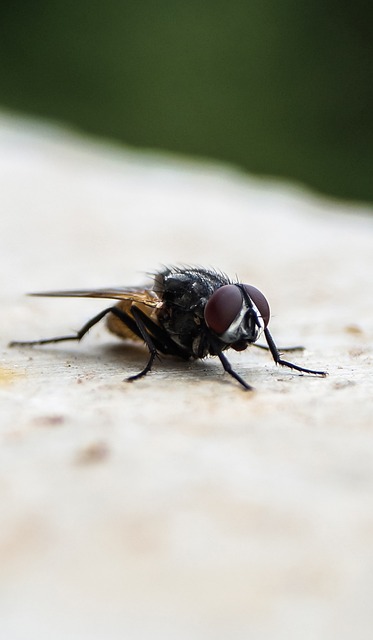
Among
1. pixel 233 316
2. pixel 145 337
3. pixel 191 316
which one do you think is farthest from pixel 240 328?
pixel 145 337

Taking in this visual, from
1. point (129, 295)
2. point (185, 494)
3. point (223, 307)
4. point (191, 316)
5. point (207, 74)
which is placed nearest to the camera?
point (185, 494)

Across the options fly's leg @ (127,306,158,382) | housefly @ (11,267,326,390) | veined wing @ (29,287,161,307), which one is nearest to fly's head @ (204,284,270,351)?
housefly @ (11,267,326,390)

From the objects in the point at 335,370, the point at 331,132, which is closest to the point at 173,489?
the point at 335,370

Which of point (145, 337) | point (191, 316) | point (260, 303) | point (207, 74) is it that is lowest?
point (145, 337)

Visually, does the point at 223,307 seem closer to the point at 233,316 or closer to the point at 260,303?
the point at 233,316

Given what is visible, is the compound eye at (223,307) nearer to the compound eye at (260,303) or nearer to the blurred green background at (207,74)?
the compound eye at (260,303)

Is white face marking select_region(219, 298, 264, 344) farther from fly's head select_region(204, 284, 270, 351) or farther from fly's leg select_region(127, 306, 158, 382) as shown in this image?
fly's leg select_region(127, 306, 158, 382)
